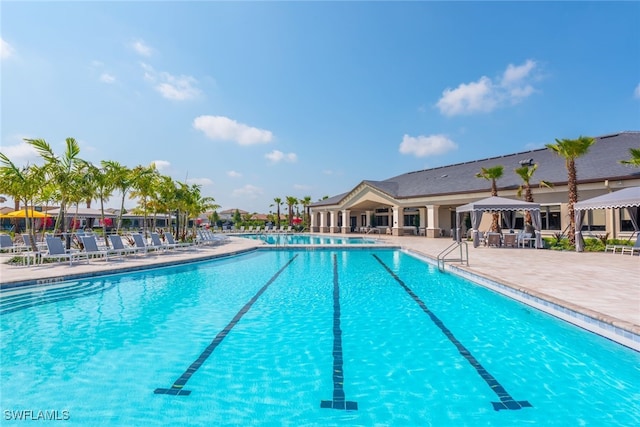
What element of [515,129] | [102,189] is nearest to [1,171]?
[102,189]

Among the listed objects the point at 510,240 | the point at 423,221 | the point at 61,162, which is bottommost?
the point at 510,240

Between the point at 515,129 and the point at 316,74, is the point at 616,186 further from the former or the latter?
the point at 316,74

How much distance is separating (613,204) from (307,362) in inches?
650

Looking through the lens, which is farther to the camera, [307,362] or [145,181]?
[145,181]

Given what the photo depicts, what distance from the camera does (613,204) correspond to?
14.2 metres

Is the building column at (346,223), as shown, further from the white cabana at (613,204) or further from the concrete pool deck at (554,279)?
the concrete pool deck at (554,279)

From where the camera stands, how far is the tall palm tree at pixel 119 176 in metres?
19.0

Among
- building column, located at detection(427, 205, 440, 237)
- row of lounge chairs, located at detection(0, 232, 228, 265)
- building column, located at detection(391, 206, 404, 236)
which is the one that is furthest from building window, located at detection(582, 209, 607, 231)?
row of lounge chairs, located at detection(0, 232, 228, 265)

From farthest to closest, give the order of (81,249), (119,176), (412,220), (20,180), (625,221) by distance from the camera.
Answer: (412,220) → (119,176) → (625,221) → (81,249) → (20,180)

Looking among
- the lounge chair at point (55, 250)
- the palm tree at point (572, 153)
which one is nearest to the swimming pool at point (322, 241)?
the palm tree at point (572, 153)

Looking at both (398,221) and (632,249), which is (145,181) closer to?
(398,221)

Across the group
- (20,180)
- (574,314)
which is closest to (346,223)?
(20,180)

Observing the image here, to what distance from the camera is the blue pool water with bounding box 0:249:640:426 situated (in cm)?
347

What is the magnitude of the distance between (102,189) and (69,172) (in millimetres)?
4716
